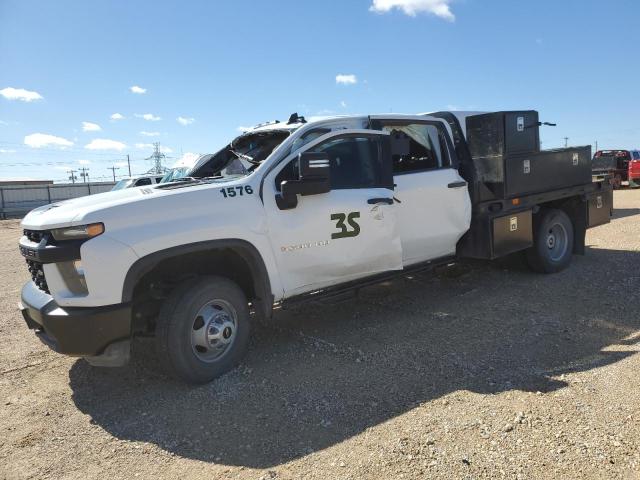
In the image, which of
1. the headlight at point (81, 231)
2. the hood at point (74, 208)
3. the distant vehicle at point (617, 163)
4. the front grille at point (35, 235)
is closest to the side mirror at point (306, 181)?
the hood at point (74, 208)

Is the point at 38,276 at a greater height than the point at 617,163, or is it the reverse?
the point at 617,163

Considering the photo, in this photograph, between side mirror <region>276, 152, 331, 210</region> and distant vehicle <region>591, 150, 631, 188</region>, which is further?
distant vehicle <region>591, 150, 631, 188</region>

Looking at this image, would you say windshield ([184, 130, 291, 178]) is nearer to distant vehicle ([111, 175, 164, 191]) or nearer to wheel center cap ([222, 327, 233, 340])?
wheel center cap ([222, 327, 233, 340])

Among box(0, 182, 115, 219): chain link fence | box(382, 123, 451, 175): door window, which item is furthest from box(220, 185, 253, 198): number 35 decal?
box(0, 182, 115, 219): chain link fence

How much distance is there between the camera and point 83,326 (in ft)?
11.6

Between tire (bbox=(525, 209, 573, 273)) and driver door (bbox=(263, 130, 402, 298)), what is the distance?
110 inches

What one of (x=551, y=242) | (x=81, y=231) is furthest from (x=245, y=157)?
(x=551, y=242)

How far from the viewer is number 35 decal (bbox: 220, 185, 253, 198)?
406cm

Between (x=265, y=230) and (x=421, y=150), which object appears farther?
(x=421, y=150)

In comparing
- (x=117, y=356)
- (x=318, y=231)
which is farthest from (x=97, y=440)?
(x=318, y=231)

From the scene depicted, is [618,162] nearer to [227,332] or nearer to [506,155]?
[506,155]

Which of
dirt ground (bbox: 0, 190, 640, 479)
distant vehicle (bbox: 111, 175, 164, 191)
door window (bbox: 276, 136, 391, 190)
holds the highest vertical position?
distant vehicle (bbox: 111, 175, 164, 191)

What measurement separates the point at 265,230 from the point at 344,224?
31.7 inches

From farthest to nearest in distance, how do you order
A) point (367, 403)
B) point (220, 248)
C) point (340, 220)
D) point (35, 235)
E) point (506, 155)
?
point (506, 155) < point (340, 220) < point (220, 248) < point (35, 235) < point (367, 403)
